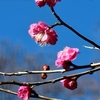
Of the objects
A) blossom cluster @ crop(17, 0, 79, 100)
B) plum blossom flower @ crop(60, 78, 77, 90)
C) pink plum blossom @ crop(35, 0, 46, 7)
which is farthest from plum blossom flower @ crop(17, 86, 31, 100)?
pink plum blossom @ crop(35, 0, 46, 7)

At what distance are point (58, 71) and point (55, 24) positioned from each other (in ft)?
0.42

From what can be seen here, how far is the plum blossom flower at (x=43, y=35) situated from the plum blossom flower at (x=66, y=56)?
0.21 feet

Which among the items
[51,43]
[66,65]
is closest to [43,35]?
[51,43]

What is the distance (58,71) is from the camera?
81 cm

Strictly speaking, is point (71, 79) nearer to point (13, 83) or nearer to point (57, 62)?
point (57, 62)

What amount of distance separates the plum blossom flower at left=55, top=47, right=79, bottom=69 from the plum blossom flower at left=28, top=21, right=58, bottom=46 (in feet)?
0.21

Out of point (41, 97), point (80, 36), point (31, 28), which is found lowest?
point (41, 97)

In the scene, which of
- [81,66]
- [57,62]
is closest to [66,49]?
[57,62]

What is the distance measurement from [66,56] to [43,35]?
4.3 inches

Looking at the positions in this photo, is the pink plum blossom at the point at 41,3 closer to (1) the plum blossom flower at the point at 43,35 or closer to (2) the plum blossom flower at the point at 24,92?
(1) the plum blossom flower at the point at 43,35

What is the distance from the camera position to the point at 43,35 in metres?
0.97

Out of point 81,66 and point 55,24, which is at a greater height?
point 55,24

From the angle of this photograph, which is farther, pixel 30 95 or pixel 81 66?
pixel 30 95

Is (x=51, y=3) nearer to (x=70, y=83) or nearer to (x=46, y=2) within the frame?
(x=46, y=2)
